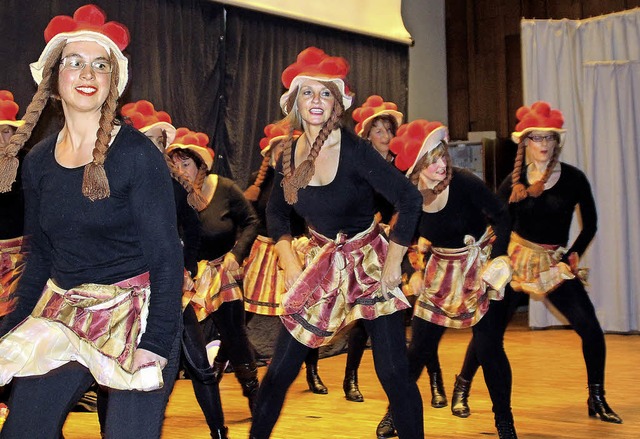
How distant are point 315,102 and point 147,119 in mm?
1223

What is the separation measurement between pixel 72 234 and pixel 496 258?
2221 mm

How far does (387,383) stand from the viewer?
3105 mm

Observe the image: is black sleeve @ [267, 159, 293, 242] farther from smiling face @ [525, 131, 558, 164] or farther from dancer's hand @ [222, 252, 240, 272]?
smiling face @ [525, 131, 558, 164]

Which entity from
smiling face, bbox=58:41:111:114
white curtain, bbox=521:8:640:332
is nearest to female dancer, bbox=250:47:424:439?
smiling face, bbox=58:41:111:114

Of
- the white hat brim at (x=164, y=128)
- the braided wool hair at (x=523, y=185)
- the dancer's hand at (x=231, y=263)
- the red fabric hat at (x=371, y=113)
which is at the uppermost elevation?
the red fabric hat at (x=371, y=113)

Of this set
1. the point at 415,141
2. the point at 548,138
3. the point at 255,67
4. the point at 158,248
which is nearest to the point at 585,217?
the point at 548,138

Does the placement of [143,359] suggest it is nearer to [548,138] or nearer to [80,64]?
[80,64]

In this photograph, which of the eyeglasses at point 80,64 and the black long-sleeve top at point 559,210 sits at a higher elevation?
the eyeglasses at point 80,64

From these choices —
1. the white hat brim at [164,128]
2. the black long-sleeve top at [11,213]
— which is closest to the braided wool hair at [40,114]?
the white hat brim at [164,128]

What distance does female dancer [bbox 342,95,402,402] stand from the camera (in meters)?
5.34

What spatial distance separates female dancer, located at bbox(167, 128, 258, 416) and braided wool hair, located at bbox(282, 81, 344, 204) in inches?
52.1

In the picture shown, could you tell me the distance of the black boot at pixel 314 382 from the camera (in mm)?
5688

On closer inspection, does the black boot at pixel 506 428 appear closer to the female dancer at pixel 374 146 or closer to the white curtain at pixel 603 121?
the female dancer at pixel 374 146

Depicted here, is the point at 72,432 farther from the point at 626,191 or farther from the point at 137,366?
the point at 626,191
